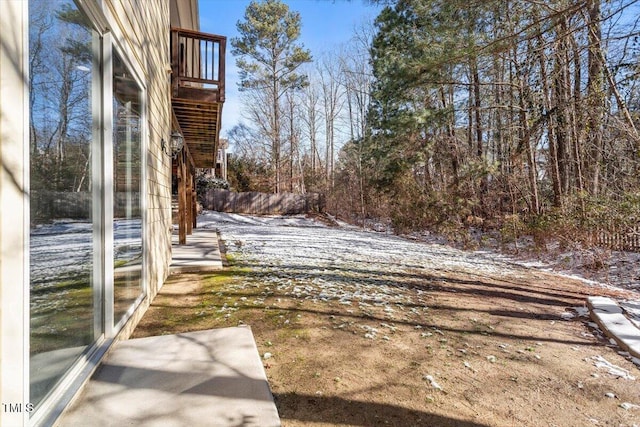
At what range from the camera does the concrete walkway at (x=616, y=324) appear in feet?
9.31

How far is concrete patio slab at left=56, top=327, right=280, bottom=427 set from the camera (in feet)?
4.90

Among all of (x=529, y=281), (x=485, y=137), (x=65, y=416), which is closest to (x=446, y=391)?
(x=65, y=416)

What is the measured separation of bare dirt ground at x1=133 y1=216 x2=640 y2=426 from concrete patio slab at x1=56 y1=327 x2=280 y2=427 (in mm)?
250

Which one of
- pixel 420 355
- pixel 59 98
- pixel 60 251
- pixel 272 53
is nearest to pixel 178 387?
pixel 60 251

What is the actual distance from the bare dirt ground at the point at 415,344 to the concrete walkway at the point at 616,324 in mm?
111

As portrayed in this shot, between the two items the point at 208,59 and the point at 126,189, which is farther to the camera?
the point at 208,59

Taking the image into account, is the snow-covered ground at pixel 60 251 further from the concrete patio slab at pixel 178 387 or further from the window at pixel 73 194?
the concrete patio slab at pixel 178 387

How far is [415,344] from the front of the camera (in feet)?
8.86

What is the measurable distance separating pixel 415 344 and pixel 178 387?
5.75 ft

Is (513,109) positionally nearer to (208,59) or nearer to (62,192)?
(208,59)

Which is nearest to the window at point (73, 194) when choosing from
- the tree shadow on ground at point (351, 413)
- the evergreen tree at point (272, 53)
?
the tree shadow on ground at point (351, 413)

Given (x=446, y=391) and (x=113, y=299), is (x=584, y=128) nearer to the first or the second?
(x=446, y=391)

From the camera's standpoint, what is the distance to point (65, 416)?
57.5 inches

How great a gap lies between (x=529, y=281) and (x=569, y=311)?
1.54m
